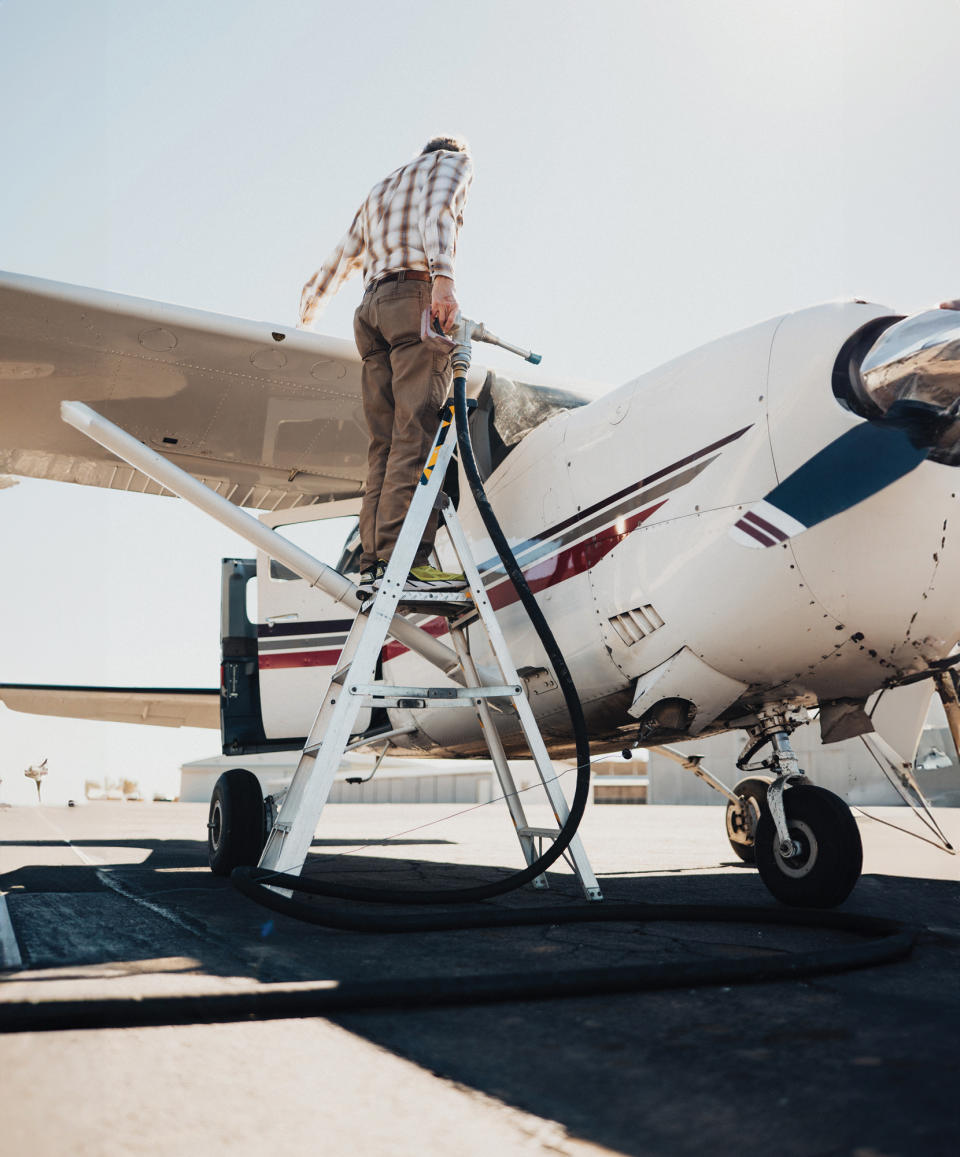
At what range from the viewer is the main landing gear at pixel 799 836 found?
11.7 ft

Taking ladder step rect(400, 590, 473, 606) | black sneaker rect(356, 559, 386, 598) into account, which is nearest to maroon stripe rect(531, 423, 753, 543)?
ladder step rect(400, 590, 473, 606)

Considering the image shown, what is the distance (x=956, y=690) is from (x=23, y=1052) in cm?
399

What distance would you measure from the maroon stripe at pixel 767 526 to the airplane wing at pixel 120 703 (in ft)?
25.1

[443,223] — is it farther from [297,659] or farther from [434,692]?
[297,659]

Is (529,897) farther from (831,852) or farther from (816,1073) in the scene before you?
(816,1073)

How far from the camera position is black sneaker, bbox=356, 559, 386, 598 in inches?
150

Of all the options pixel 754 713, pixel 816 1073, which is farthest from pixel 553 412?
pixel 816 1073

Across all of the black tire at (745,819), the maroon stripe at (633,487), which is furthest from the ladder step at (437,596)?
the black tire at (745,819)

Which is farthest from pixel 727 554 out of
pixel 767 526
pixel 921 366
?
pixel 921 366

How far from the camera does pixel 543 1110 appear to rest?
134 centimetres

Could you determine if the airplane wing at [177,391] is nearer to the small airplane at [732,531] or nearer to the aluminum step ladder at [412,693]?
the small airplane at [732,531]

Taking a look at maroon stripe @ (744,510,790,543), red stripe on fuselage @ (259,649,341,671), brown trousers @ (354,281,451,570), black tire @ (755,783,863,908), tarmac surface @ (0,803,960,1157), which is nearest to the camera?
tarmac surface @ (0,803,960,1157)

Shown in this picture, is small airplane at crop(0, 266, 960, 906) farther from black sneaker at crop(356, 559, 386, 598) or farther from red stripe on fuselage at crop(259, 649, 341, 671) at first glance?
black sneaker at crop(356, 559, 386, 598)

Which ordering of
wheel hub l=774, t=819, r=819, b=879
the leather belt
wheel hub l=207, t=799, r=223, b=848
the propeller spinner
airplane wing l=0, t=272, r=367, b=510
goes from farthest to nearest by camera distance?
airplane wing l=0, t=272, r=367, b=510 < wheel hub l=207, t=799, r=223, b=848 < the leather belt < wheel hub l=774, t=819, r=819, b=879 < the propeller spinner
